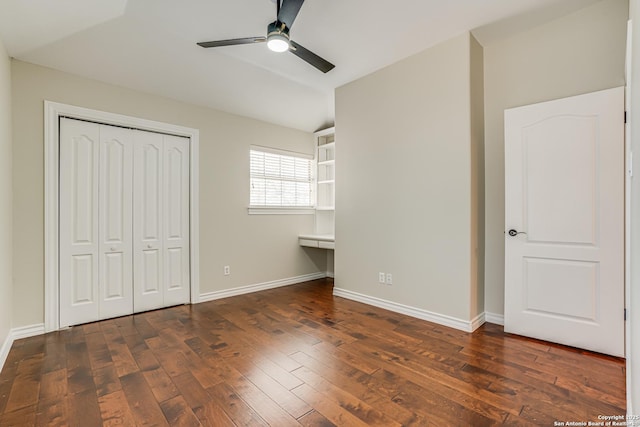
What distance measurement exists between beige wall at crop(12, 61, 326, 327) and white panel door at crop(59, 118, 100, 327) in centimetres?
18

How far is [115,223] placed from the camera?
3.42 meters

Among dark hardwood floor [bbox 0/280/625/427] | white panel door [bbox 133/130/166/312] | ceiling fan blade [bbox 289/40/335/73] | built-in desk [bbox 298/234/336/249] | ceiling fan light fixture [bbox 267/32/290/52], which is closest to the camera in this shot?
dark hardwood floor [bbox 0/280/625/427]

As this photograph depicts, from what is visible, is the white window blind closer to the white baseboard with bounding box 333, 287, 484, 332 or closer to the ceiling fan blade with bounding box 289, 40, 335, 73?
the white baseboard with bounding box 333, 287, 484, 332

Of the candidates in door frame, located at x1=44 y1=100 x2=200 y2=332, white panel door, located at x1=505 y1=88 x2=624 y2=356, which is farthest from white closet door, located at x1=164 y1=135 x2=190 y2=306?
white panel door, located at x1=505 y1=88 x2=624 y2=356

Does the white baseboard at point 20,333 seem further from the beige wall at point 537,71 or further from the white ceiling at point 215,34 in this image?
the beige wall at point 537,71

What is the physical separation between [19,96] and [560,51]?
16.3ft

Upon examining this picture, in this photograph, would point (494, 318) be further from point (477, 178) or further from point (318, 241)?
point (318, 241)

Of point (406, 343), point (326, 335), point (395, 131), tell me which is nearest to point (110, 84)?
point (395, 131)

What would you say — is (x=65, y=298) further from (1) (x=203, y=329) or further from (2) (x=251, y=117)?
(2) (x=251, y=117)

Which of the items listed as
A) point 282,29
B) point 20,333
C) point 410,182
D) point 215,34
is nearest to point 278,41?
point 282,29

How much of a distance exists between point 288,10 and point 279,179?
9.87 ft

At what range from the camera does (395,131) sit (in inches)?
139

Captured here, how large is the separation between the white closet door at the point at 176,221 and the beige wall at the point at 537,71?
3520 millimetres

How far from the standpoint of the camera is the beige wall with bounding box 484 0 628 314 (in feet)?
8.45
